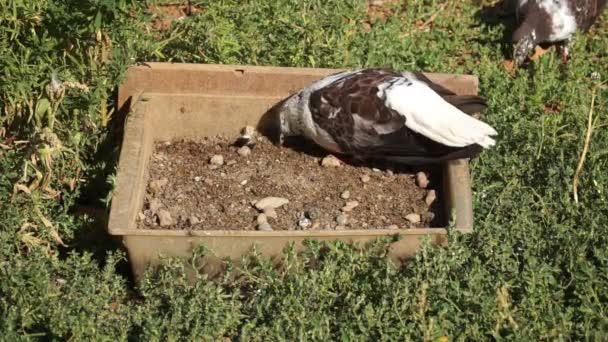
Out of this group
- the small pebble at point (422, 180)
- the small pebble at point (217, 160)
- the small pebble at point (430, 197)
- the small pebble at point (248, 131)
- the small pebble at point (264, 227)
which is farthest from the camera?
the small pebble at point (248, 131)

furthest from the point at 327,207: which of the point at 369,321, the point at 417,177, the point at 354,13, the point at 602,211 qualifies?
the point at 354,13

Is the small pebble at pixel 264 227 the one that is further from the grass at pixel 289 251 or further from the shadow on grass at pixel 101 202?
the shadow on grass at pixel 101 202

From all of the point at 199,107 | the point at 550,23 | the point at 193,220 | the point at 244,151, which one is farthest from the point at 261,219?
the point at 550,23

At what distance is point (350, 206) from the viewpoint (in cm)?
503

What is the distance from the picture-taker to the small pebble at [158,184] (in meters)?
5.07

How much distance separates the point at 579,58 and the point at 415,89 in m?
1.72

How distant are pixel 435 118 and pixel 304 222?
80cm

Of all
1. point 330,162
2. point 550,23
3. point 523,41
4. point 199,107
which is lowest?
point 330,162

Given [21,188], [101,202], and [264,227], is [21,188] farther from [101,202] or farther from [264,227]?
[264,227]

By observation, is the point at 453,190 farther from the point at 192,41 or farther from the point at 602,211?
the point at 192,41

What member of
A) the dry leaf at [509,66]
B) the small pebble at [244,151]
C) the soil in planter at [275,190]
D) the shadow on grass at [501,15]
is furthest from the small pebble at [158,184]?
the shadow on grass at [501,15]

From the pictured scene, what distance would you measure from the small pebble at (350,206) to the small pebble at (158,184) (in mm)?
889

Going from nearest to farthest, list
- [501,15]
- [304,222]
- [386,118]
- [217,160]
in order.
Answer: [304,222], [386,118], [217,160], [501,15]

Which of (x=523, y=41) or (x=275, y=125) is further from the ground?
(x=523, y=41)
